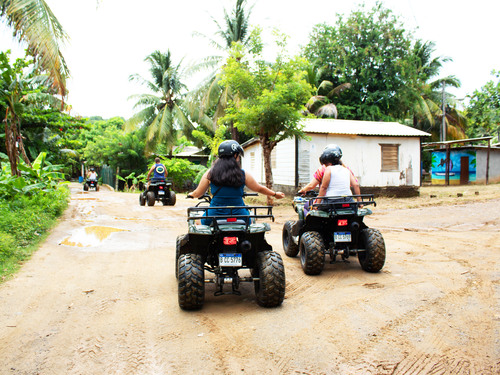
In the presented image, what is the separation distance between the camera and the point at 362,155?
18.2 metres

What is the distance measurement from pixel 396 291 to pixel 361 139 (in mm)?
14186

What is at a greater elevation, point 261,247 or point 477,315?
point 261,247

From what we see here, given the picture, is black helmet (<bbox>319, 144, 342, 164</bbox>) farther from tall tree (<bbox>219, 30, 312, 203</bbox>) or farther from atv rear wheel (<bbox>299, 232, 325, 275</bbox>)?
tall tree (<bbox>219, 30, 312, 203</bbox>)

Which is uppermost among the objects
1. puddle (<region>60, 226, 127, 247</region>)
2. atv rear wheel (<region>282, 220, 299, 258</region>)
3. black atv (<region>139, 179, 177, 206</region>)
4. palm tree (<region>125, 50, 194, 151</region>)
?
palm tree (<region>125, 50, 194, 151</region>)

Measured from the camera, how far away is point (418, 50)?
3400 centimetres

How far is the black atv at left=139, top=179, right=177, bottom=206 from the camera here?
1510cm

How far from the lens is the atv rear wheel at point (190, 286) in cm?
405

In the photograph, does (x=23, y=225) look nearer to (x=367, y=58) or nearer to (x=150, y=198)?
(x=150, y=198)

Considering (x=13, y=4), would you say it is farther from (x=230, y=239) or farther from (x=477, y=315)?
(x=477, y=315)

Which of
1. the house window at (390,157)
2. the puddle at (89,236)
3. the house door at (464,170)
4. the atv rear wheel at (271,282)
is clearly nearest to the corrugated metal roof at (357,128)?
the house window at (390,157)

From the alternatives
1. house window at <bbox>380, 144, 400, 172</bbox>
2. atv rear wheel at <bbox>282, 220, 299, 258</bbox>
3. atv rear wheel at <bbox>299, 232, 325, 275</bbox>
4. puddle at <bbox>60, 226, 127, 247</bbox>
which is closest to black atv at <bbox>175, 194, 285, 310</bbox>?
atv rear wheel at <bbox>299, 232, 325, 275</bbox>

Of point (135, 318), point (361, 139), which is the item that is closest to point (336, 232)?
point (135, 318)

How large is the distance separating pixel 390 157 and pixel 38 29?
50.1 feet

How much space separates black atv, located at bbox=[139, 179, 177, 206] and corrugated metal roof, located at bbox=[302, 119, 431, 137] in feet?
20.0
